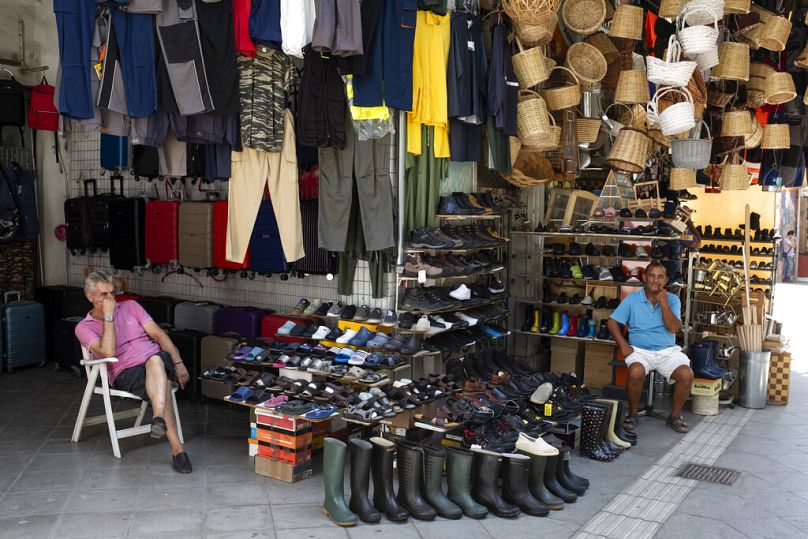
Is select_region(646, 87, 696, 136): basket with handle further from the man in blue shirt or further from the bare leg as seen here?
the bare leg

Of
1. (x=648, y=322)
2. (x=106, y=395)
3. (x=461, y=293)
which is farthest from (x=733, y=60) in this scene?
(x=106, y=395)

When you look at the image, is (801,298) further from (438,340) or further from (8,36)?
(8,36)

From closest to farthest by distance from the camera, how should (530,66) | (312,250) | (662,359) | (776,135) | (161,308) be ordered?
(530,66) → (662,359) → (312,250) → (776,135) → (161,308)

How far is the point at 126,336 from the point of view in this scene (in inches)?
215

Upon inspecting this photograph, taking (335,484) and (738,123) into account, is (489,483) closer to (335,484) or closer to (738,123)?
(335,484)

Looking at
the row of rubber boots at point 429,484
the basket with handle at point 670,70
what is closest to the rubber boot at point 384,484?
the row of rubber boots at point 429,484

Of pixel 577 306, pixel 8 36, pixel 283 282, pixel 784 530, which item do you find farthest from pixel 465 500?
pixel 8 36

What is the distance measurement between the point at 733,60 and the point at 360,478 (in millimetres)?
4928

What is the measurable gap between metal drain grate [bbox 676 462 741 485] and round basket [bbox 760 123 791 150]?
3887mm

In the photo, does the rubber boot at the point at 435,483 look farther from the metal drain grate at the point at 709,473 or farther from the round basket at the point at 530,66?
the round basket at the point at 530,66

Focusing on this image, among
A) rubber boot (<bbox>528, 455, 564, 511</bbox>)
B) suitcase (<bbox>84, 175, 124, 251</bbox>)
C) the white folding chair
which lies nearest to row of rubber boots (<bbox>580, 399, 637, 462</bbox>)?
rubber boot (<bbox>528, 455, 564, 511</bbox>)

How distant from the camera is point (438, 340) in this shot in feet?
20.7

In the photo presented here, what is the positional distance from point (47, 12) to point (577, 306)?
23.0 ft

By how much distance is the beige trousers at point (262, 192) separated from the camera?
5969mm
